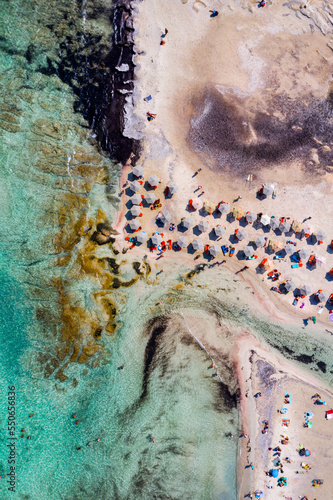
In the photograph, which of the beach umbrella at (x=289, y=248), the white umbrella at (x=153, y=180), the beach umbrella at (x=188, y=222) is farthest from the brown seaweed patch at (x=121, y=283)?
the beach umbrella at (x=289, y=248)

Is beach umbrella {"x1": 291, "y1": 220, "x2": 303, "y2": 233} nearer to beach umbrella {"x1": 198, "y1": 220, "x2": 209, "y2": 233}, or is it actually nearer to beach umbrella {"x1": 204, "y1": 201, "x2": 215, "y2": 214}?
beach umbrella {"x1": 204, "y1": 201, "x2": 215, "y2": 214}

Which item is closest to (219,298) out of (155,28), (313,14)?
(155,28)

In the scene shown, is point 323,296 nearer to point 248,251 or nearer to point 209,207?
point 248,251

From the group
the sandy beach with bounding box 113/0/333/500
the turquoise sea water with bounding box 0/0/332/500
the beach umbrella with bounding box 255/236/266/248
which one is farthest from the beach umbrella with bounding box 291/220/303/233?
the turquoise sea water with bounding box 0/0/332/500

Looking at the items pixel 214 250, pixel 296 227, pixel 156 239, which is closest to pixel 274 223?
pixel 296 227

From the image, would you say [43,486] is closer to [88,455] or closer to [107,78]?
[88,455]

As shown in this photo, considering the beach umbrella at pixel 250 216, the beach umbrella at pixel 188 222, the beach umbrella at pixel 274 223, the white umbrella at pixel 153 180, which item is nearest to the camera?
the white umbrella at pixel 153 180

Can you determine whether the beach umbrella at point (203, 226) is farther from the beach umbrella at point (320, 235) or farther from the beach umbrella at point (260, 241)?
the beach umbrella at point (320, 235)
